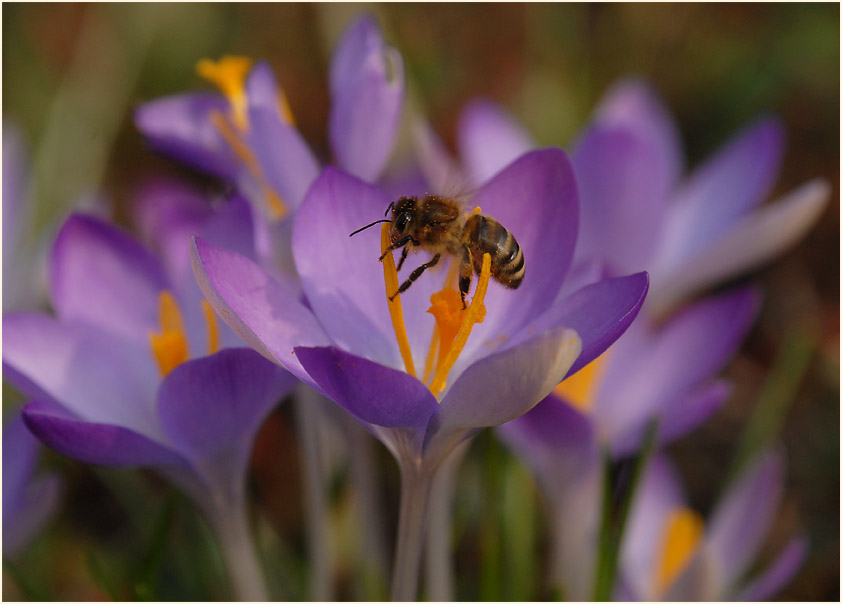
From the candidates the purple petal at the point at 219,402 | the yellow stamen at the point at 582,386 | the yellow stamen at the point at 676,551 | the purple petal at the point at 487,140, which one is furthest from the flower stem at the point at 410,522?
the purple petal at the point at 487,140

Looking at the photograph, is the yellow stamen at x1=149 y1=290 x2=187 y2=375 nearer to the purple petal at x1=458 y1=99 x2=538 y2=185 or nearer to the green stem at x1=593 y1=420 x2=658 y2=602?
the green stem at x1=593 y1=420 x2=658 y2=602

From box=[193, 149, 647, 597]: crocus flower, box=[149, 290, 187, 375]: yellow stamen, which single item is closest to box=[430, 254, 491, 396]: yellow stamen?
box=[193, 149, 647, 597]: crocus flower

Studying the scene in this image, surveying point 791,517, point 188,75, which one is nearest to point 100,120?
point 188,75

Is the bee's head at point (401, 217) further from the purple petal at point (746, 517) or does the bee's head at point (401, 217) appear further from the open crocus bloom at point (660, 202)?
the purple petal at point (746, 517)

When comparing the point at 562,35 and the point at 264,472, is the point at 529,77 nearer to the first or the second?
the point at 562,35

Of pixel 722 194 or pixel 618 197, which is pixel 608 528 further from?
pixel 722 194

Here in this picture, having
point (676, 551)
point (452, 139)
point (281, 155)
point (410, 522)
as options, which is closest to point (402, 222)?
point (281, 155)

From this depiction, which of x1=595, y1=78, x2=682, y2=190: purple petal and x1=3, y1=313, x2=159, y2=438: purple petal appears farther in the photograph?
x1=595, y1=78, x2=682, y2=190: purple petal
